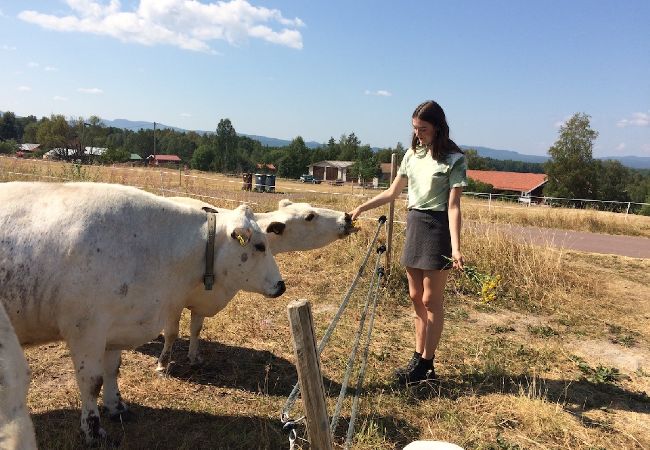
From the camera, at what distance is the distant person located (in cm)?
421

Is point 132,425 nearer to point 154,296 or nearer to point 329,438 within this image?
point 154,296

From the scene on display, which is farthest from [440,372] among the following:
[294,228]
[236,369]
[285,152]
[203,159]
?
[285,152]

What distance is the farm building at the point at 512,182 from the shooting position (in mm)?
85425

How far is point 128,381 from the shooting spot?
454cm

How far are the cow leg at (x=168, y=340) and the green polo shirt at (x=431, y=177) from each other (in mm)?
2623

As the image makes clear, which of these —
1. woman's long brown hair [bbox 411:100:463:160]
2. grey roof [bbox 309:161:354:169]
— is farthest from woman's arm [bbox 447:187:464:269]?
grey roof [bbox 309:161:354:169]

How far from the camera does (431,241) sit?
14.3 feet

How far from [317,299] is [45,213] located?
4788 mm

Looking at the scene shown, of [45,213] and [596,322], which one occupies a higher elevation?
[45,213]

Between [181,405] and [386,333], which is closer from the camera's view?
[181,405]

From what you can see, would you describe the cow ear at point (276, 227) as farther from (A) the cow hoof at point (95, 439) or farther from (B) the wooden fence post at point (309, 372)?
(B) the wooden fence post at point (309, 372)

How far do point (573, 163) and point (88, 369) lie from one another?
2383 inches

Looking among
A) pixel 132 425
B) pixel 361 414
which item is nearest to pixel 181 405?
pixel 132 425

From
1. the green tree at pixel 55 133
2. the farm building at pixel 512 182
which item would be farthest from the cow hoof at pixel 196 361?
the farm building at pixel 512 182
